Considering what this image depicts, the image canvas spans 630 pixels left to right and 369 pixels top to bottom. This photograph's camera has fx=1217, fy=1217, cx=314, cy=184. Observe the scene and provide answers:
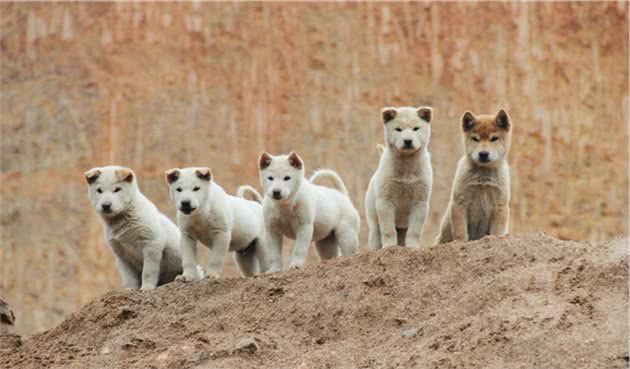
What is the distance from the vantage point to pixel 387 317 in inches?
334

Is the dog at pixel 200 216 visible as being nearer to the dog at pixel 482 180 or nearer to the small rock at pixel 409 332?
the dog at pixel 482 180

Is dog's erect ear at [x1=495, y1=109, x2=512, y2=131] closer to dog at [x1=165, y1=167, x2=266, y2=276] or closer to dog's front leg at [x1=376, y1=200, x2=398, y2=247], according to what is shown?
dog's front leg at [x1=376, y1=200, x2=398, y2=247]

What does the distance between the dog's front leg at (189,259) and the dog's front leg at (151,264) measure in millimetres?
293

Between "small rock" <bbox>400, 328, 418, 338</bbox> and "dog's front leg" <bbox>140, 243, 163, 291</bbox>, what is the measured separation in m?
3.24

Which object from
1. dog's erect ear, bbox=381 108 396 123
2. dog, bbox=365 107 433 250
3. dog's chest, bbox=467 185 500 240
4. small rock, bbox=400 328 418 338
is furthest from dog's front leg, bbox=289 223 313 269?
small rock, bbox=400 328 418 338

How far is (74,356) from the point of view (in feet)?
29.3

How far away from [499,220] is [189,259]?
269cm

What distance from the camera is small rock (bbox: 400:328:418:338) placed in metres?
8.09

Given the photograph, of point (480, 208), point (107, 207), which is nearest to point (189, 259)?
point (107, 207)

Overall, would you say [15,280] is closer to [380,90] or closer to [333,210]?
[380,90]

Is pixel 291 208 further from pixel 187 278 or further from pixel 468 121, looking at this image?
pixel 468 121

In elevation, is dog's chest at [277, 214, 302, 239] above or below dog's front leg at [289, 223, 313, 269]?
above

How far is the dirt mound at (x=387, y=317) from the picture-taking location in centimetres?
749

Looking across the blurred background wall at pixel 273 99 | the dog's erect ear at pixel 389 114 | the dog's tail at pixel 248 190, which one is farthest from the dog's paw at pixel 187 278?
the blurred background wall at pixel 273 99
